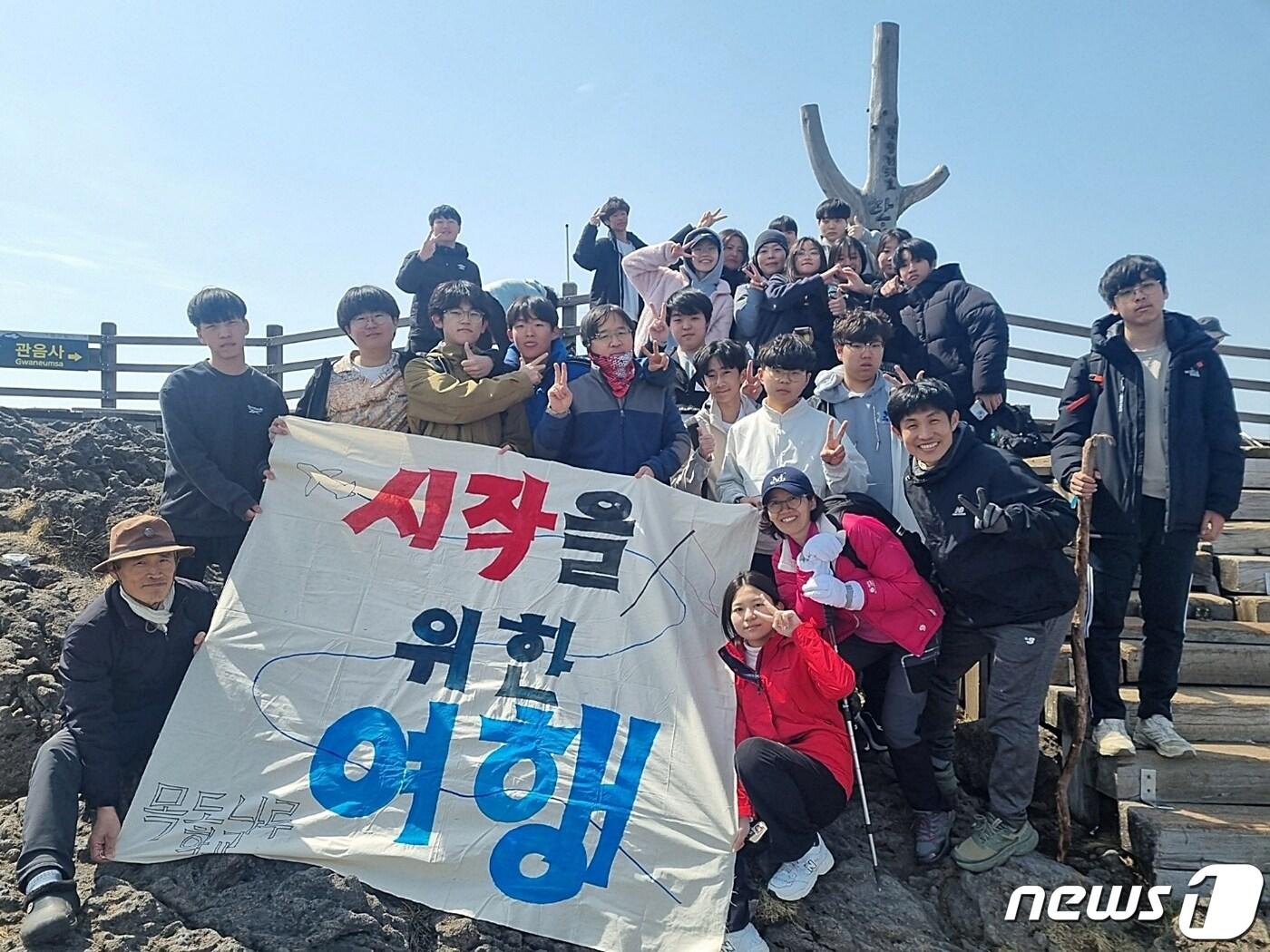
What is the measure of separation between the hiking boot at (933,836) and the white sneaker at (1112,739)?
78 cm

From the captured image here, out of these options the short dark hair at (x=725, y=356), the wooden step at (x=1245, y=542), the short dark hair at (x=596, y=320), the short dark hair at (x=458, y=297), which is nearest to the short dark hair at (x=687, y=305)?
the short dark hair at (x=725, y=356)

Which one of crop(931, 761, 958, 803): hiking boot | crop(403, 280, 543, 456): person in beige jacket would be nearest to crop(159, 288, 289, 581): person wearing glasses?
crop(403, 280, 543, 456): person in beige jacket

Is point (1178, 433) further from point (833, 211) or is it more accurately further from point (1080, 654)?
point (833, 211)

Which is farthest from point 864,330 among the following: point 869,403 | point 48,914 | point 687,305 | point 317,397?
point 48,914

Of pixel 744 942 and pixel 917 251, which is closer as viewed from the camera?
pixel 744 942

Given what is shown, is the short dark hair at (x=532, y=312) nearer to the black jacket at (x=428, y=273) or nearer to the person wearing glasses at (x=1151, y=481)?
the black jacket at (x=428, y=273)

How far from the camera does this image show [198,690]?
3.44 meters

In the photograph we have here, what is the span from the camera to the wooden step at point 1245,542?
5.69 metres

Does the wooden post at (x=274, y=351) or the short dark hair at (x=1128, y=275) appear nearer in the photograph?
the short dark hair at (x=1128, y=275)

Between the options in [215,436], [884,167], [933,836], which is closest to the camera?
[933,836]

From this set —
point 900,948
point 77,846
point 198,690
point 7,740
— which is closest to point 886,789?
point 900,948

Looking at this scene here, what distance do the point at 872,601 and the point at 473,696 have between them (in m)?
1.71

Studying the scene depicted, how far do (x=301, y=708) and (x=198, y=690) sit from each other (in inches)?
16.9

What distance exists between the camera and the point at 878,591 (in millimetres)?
3432
